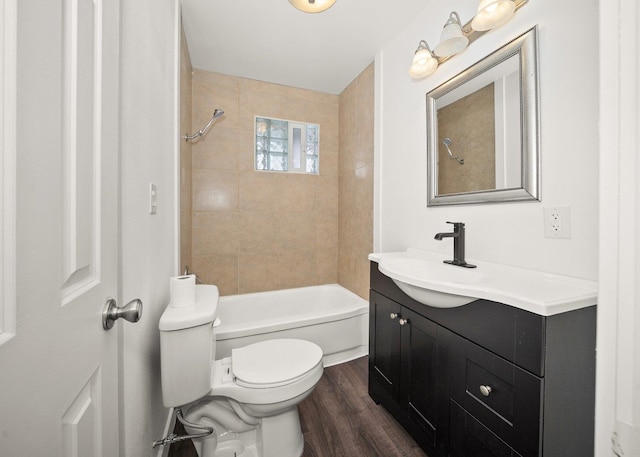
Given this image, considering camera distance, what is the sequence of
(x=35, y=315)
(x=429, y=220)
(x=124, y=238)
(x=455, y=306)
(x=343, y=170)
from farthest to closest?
(x=343, y=170) → (x=429, y=220) → (x=455, y=306) → (x=124, y=238) → (x=35, y=315)

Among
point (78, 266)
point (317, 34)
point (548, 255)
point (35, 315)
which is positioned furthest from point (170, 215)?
point (548, 255)

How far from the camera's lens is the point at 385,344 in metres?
1.50

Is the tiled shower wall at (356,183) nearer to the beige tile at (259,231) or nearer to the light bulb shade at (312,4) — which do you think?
the beige tile at (259,231)

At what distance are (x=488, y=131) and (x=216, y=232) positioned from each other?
7.14 feet

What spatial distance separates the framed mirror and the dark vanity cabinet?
578mm

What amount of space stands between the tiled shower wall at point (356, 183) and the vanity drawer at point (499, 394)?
1.33 metres

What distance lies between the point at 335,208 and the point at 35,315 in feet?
8.53

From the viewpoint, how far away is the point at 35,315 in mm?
357

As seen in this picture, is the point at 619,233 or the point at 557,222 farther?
the point at 557,222

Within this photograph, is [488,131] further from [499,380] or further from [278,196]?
[278,196]

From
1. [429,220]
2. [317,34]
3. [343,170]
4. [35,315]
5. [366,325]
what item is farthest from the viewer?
[343,170]

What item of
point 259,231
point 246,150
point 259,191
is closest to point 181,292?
point 259,231

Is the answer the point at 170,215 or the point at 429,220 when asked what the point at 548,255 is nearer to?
the point at 429,220

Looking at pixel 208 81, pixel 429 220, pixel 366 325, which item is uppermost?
pixel 208 81
